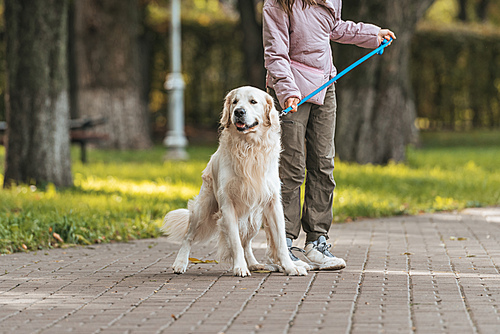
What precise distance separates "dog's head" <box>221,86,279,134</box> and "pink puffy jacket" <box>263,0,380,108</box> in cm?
26

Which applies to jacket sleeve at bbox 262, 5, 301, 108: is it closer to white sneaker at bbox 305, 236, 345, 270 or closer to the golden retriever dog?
the golden retriever dog

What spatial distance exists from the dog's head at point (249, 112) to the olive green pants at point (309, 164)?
43 centimetres

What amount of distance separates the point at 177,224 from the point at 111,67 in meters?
13.2

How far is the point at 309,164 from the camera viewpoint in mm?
5801

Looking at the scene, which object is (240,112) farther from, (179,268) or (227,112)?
(179,268)

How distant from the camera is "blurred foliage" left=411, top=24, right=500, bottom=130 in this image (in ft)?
74.9

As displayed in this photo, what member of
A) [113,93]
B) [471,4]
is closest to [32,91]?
[113,93]

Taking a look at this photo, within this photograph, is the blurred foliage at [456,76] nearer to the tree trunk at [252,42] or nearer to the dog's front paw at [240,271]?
the tree trunk at [252,42]

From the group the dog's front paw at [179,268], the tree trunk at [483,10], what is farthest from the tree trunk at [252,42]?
the tree trunk at [483,10]

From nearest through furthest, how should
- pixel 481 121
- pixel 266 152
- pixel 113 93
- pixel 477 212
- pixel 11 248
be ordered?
1. pixel 266 152
2. pixel 11 248
3. pixel 477 212
4. pixel 113 93
5. pixel 481 121

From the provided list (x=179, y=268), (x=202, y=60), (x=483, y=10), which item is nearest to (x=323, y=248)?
(x=179, y=268)

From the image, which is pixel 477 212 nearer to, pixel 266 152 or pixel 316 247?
pixel 316 247

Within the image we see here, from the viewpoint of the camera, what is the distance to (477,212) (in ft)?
29.6

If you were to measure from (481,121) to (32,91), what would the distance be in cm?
1704
